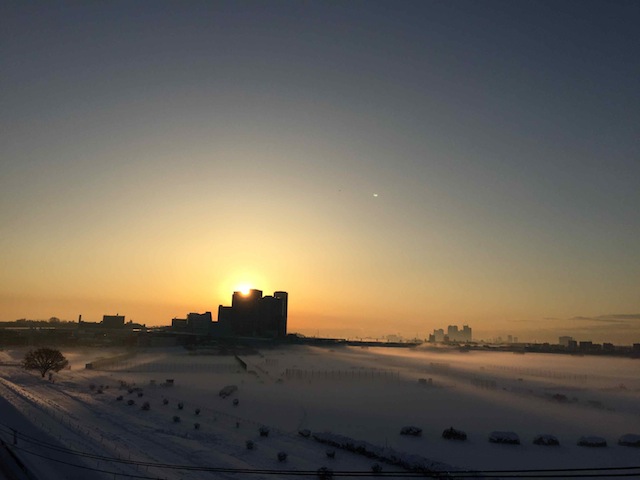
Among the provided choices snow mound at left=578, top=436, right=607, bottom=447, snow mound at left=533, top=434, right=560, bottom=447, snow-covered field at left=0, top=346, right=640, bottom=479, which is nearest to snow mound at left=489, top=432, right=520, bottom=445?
snow-covered field at left=0, top=346, right=640, bottom=479

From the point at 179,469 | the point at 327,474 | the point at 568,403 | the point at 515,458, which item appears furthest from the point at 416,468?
the point at 568,403

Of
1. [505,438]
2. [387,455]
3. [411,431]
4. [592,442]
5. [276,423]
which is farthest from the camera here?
[276,423]

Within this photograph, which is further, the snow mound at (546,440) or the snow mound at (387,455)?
the snow mound at (546,440)

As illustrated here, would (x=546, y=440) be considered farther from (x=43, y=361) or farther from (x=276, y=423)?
(x=43, y=361)

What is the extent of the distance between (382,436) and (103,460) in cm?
3121

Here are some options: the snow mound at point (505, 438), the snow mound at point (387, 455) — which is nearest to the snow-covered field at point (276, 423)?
the snow mound at point (505, 438)

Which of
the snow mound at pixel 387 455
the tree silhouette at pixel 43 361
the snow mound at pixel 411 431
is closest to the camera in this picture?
the snow mound at pixel 387 455

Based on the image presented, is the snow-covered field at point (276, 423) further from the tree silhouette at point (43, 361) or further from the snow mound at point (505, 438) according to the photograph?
the tree silhouette at point (43, 361)

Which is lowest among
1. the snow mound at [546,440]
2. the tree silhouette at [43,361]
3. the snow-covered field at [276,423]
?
the snow-covered field at [276,423]

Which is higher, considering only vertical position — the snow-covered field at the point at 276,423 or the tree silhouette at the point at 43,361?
the tree silhouette at the point at 43,361

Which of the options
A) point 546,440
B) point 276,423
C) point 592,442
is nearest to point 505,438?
point 546,440

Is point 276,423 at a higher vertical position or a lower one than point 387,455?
lower

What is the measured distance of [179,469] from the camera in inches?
1592

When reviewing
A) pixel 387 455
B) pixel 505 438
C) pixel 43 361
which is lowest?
pixel 387 455
